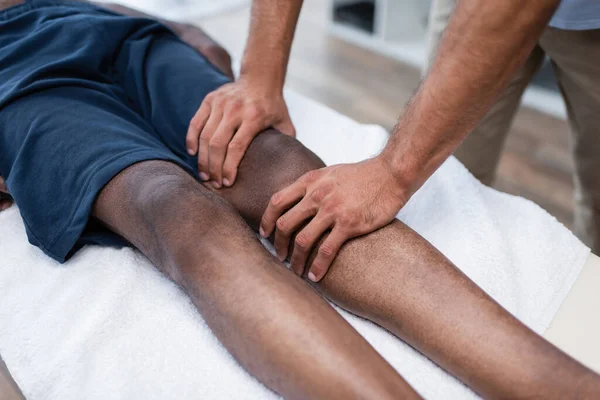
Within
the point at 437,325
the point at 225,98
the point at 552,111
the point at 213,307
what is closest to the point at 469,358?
the point at 437,325

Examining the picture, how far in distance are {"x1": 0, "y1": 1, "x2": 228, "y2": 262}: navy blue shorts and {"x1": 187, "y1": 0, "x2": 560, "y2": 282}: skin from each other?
0.13 m

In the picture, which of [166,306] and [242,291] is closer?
[242,291]

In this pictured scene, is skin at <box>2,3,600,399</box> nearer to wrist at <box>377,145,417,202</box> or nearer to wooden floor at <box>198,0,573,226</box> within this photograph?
wrist at <box>377,145,417,202</box>

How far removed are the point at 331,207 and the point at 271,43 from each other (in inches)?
18.6

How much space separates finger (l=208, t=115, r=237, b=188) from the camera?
990mm

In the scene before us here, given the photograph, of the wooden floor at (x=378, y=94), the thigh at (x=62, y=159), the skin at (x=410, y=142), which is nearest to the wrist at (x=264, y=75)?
the skin at (x=410, y=142)

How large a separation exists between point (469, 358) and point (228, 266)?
1.11 ft

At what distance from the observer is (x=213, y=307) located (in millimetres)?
726

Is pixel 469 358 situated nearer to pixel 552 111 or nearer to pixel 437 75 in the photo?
pixel 437 75

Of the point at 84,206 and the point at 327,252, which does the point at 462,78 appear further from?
the point at 84,206

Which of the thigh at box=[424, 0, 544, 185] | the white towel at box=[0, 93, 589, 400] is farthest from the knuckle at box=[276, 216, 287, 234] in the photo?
the thigh at box=[424, 0, 544, 185]

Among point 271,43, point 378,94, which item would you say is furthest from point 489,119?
point 378,94

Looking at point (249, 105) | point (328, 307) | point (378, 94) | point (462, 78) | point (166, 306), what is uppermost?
point (462, 78)

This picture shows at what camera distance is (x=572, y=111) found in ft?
4.10
